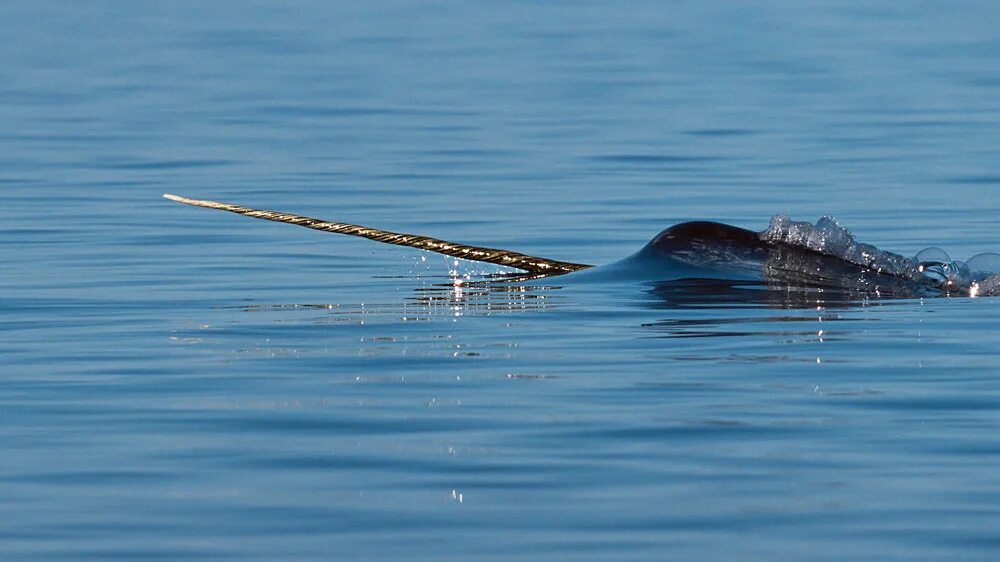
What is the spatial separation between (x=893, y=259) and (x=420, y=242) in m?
2.77

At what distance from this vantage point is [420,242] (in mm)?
13242

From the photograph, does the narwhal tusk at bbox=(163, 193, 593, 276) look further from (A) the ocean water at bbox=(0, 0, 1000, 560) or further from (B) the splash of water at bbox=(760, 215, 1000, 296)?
(B) the splash of water at bbox=(760, 215, 1000, 296)

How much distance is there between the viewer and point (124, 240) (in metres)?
17.4

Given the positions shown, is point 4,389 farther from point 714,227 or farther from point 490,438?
point 714,227

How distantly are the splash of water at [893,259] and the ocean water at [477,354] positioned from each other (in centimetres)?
54

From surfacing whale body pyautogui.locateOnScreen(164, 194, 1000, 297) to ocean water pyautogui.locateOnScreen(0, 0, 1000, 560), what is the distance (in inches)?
13.6

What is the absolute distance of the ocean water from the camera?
716 centimetres

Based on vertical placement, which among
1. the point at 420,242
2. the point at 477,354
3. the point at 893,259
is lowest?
the point at 477,354

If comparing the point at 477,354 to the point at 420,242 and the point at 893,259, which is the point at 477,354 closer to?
the point at 420,242

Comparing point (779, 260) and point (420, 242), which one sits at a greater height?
point (420, 242)

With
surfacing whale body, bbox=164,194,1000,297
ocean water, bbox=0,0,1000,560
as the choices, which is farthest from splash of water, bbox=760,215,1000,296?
ocean water, bbox=0,0,1000,560

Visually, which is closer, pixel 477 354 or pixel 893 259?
pixel 477 354

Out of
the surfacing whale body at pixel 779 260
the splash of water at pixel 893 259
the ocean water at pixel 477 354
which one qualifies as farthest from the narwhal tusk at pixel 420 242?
the splash of water at pixel 893 259

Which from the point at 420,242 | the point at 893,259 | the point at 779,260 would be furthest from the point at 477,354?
the point at 893,259
